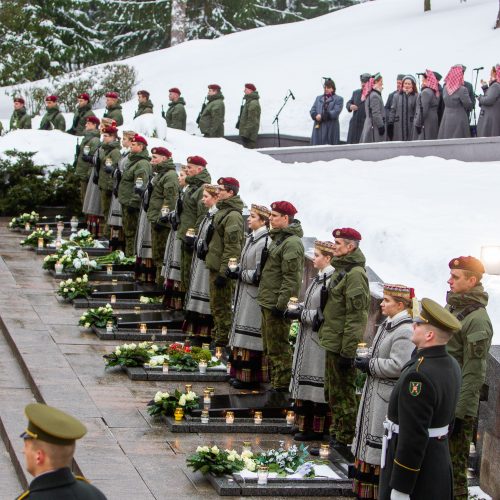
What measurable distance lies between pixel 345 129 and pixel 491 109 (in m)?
8.14

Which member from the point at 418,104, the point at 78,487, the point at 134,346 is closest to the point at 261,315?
the point at 134,346

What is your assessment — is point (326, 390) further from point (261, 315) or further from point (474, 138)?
point (474, 138)

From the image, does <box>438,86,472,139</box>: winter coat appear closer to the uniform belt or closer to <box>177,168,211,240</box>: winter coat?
<box>177,168,211,240</box>: winter coat

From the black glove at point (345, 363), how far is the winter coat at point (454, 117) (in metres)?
11.5

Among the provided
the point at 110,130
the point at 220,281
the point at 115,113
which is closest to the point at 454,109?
the point at 110,130

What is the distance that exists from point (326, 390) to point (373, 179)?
8332mm

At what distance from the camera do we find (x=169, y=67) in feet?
128

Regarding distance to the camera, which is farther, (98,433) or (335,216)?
(335,216)

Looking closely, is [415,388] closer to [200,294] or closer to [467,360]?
[467,360]

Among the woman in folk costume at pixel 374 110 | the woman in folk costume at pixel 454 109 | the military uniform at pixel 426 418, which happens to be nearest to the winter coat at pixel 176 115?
the woman in folk costume at pixel 374 110

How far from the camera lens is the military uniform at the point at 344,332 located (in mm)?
11195

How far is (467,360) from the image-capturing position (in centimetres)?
970

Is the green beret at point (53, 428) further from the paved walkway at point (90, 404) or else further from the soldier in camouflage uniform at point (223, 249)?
the soldier in camouflage uniform at point (223, 249)

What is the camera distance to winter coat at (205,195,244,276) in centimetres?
1462
